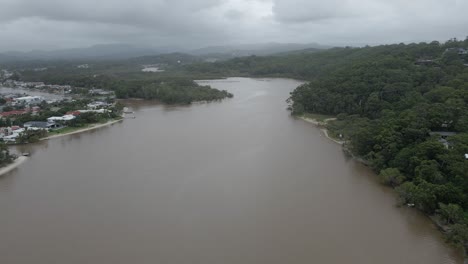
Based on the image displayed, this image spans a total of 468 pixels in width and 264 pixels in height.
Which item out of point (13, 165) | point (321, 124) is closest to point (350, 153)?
point (321, 124)

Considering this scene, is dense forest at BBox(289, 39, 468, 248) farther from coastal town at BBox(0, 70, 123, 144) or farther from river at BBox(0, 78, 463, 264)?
coastal town at BBox(0, 70, 123, 144)

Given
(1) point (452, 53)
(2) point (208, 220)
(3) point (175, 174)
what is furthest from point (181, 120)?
(1) point (452, 53)

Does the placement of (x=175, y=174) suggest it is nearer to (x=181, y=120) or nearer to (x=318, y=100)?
(x=181, y=120)

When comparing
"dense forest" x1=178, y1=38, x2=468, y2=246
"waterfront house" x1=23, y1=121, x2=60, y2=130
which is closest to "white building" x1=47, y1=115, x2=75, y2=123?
"waterfront house" x1=23, y1=121, x2=60, y2=130

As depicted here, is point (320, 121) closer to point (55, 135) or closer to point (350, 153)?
point (350, 153)

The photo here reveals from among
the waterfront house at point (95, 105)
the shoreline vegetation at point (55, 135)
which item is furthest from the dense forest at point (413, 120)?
the waterfront house at point (95, 105)

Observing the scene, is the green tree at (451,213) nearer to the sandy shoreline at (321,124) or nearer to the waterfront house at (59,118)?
the sandy shoreline at (321,124)
